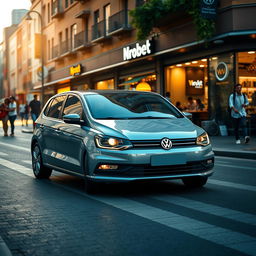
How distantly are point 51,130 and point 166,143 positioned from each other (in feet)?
8.39

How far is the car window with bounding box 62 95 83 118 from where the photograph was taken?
8.18 metres

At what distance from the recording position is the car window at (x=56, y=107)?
29.6ft

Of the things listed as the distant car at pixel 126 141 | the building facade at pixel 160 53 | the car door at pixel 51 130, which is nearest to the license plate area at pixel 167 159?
the distant car at pixel 126 141

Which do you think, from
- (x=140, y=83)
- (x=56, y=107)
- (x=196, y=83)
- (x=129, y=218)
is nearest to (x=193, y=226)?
(x=129, y=218)

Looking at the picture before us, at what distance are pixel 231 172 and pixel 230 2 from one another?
1067cm

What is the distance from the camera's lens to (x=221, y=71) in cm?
2053

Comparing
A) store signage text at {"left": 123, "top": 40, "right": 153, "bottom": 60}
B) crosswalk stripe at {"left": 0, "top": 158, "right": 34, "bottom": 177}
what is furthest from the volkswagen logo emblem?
store signage text at {"left": 123, "top": 40, "right": 153, "bottom": 60}

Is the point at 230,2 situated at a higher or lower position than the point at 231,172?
higher

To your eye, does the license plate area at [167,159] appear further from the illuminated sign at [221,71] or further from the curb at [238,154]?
the illuminated sign at [221,71]

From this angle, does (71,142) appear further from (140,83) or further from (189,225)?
(140,83)

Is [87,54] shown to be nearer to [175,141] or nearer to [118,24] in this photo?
[118,24]

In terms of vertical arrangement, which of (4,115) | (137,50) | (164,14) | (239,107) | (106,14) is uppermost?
(106,14)

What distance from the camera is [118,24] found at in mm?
27422

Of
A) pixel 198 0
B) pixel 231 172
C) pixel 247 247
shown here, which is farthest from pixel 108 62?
pixel 247 247
